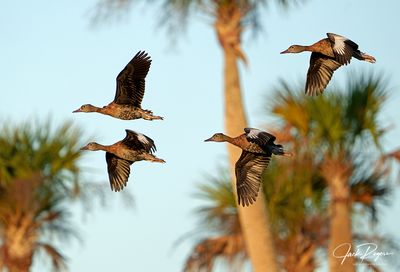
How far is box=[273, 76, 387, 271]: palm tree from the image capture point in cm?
2666

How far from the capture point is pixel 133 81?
57.9 feet

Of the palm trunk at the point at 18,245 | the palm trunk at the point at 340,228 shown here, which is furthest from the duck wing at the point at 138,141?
the palm trunk at the point at 18,245

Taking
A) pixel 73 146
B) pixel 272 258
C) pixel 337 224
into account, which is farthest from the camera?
pixel 73 146

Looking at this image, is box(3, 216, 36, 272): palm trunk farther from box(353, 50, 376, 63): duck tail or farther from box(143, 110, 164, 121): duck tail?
box(353, 50, 376, 63): duck tail

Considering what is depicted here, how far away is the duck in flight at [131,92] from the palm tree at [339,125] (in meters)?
8.99

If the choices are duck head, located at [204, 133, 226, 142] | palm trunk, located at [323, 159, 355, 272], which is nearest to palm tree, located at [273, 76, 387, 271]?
palm trunk, located at [323, 159, 355, 272]

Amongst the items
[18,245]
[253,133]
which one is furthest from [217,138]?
[18,245]

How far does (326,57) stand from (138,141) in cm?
207

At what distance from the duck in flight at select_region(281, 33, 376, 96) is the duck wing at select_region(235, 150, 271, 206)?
831mm

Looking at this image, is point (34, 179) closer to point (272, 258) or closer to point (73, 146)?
point (73, 146)

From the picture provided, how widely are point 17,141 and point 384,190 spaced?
5957 millimetres

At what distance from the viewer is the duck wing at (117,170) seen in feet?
58.8

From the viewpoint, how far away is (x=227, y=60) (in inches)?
992

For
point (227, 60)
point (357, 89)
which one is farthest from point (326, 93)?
point (227, 60)
